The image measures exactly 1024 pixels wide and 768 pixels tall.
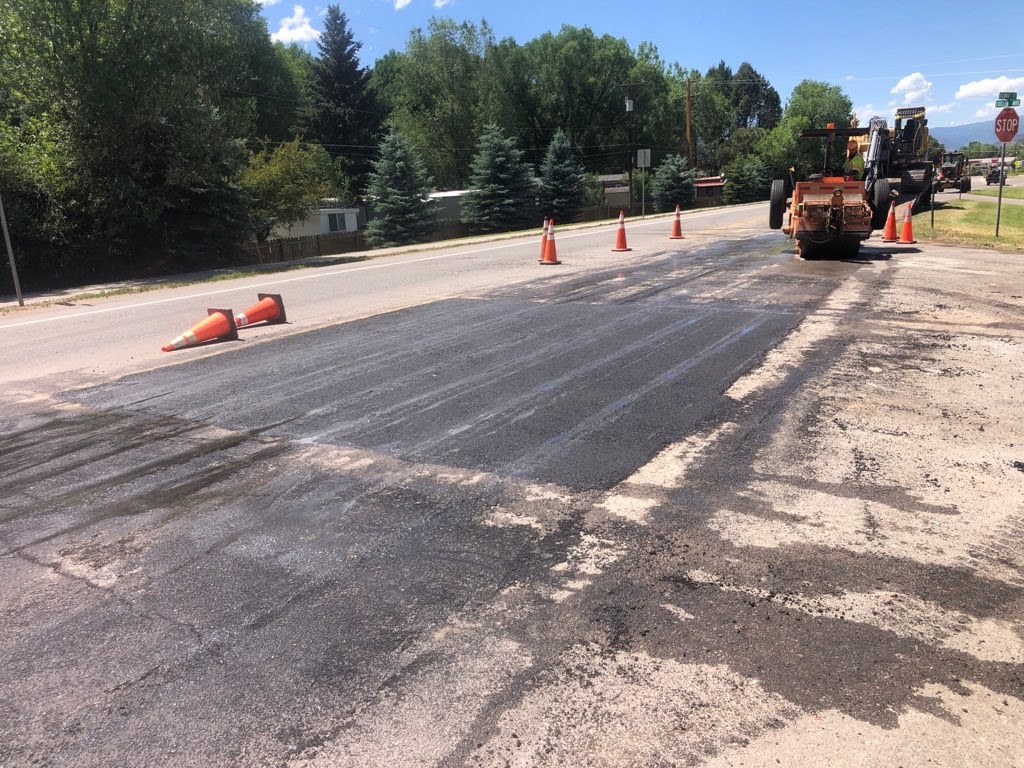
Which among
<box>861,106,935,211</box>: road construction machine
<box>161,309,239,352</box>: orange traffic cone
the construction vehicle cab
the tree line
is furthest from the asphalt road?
<box>861,106,935,211</box>: road construction machine

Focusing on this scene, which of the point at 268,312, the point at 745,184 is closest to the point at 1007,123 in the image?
the point at 268,312

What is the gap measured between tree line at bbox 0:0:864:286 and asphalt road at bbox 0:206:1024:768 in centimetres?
1628

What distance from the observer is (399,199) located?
35.7m

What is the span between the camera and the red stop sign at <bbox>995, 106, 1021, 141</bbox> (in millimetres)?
17453

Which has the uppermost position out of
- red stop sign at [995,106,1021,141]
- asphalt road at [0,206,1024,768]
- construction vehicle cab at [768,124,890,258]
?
red stop sign at [995,106,1021,141]

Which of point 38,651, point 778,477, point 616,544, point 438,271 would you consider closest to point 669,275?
point 438,271

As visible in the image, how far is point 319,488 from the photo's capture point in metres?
4.51

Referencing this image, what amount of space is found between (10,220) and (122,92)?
16.0 feet

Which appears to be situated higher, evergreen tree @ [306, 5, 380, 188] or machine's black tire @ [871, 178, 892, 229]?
evergreen tree @ [306, 5, 380, 188]

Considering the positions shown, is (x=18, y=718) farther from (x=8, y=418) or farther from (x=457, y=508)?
(x=8, y=418)

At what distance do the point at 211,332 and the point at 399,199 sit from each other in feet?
91.6

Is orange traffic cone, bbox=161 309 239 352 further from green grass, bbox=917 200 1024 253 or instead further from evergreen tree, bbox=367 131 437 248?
evergreen tree, bbox=367 131 437 248

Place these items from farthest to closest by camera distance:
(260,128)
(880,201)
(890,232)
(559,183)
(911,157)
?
(260,128) → (559,183) → (911,157) → (890,232) → (880,201)

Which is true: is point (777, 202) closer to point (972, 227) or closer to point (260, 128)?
point (972, 227)
